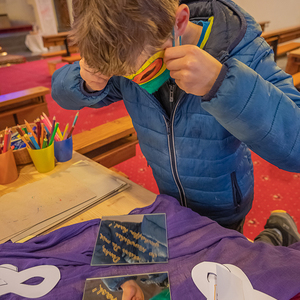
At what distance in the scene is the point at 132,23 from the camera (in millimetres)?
460

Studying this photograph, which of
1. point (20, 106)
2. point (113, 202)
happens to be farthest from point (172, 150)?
point (20, 106)

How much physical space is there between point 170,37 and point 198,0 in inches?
12.3

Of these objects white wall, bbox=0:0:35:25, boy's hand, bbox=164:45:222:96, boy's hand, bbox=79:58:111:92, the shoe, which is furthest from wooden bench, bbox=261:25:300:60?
white wall, bbox=0:0:35:25

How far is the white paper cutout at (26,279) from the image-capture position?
1.77 ft

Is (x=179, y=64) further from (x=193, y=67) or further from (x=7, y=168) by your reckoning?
(x=7, y=168)

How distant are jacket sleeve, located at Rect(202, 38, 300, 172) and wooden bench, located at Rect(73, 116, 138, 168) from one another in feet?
3.03

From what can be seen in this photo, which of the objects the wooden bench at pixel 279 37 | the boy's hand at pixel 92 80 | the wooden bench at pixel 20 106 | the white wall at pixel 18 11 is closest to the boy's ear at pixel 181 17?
the boy's hand at pixel 92 80

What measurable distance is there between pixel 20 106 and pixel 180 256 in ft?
6.81

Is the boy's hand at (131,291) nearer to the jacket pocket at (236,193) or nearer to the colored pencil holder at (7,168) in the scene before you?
the jacket pocket at (236,193)

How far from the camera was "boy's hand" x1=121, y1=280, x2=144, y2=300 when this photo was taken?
0.51 m

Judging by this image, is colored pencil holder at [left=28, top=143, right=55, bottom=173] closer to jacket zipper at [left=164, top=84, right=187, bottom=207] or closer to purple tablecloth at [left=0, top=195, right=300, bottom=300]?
purple tablecloth at [left=0, top=195, right=300, bottom=300]

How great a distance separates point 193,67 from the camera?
1.62ft

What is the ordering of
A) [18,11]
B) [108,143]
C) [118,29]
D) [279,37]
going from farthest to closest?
[18,11]
[279,37]
[108,143]
[118,29]

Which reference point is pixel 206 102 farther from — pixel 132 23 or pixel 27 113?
A: pixel 27 113
